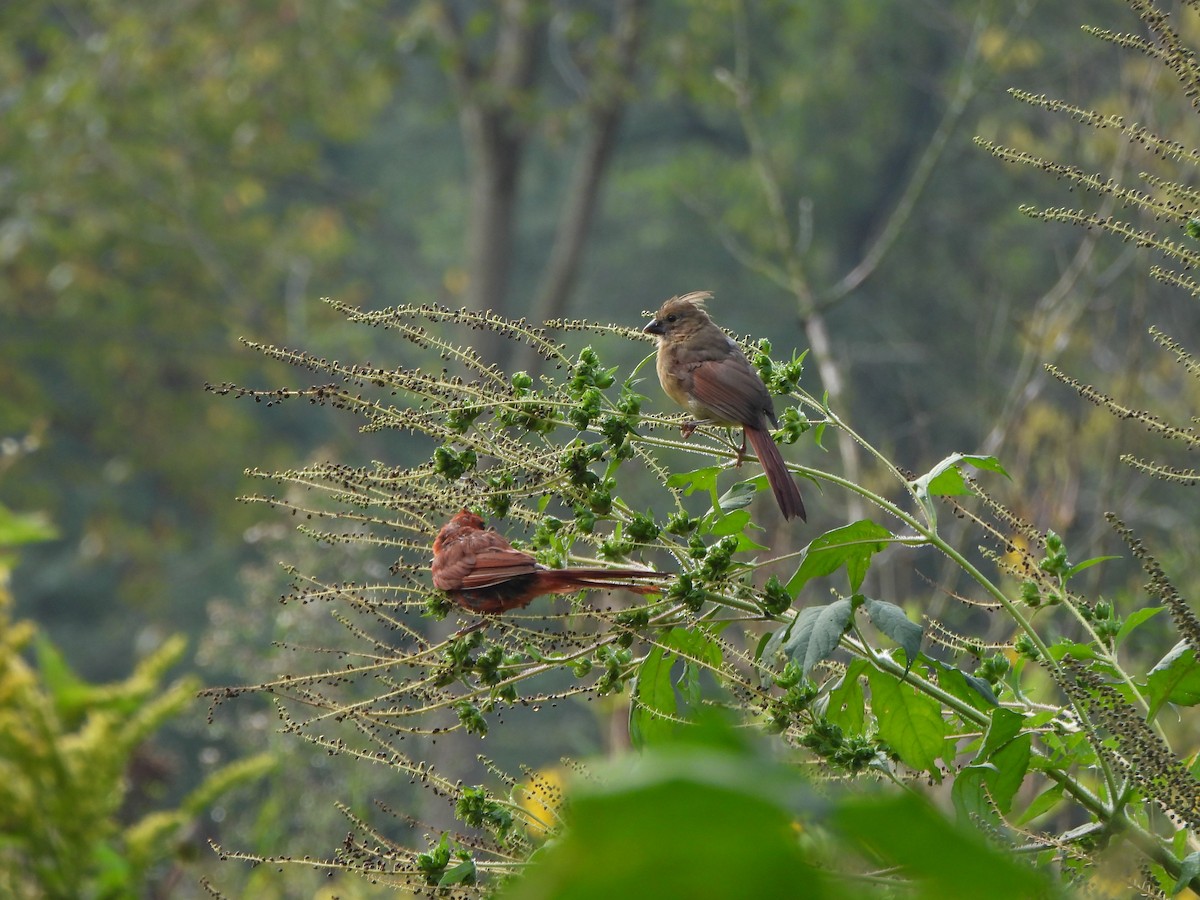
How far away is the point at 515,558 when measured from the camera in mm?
2082

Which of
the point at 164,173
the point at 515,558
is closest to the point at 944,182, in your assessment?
the point at 164,173

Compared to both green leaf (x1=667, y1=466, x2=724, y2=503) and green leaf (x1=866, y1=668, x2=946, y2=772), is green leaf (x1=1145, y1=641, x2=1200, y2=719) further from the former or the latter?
green leaf (x1=667, y1=466, x2=724, y2=503)

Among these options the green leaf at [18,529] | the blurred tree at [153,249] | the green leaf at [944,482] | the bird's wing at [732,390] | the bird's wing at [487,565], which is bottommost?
the bird's wing at [487,565]

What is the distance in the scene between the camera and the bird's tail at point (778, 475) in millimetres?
2158

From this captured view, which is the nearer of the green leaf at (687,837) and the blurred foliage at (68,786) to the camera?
the green leaf at (687,837)

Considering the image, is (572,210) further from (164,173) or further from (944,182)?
(944,182)

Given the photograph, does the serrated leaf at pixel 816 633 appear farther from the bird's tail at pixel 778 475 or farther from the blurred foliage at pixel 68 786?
the blurred foliage at pixel 68 786

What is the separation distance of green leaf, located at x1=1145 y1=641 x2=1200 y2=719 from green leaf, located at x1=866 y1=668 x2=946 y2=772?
0.86ft

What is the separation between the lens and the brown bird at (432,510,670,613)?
2.04 meters

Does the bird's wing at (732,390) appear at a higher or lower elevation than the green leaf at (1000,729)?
higher

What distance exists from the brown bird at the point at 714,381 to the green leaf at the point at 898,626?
0.48m

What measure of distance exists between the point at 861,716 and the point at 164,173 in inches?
523

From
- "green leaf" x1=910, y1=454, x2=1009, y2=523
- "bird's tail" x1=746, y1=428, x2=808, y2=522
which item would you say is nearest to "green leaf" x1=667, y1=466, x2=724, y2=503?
"bird's tail" x1=746, y1=428, x2=808, y2=522

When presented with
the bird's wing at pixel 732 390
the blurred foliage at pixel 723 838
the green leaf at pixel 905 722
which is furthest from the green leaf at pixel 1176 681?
the blurred foliage at pixel 723 838
